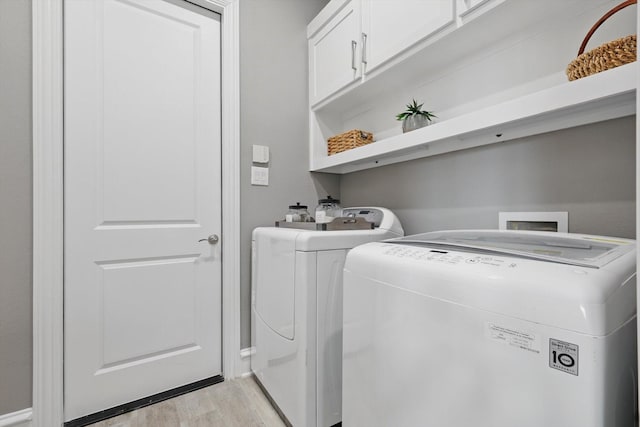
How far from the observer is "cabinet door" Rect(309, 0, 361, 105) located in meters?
1.64

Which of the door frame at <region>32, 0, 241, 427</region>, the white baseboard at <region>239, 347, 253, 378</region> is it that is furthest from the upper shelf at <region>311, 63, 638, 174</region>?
the door frame at <region>32, 0, 241, 427</region>

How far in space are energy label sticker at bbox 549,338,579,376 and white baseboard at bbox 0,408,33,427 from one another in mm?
1927

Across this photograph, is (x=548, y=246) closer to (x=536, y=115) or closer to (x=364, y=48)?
(x=536, y=115)

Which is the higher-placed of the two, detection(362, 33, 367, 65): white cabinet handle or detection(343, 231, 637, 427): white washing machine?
detection(362, 33, 367, 65): white cabinet handle

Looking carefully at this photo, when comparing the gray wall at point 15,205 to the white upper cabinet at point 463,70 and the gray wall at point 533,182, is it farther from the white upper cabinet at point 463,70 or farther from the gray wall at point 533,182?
the gray wall at point 533,182

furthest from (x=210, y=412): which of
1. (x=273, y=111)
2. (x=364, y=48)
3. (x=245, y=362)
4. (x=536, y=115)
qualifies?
(x=364, y=48)

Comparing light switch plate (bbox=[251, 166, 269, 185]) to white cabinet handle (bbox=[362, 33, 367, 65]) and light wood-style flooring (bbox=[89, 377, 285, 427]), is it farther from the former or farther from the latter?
light wood-style flooring (bbox=[89, 377, 285, 427])

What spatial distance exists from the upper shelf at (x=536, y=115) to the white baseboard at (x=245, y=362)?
139cm

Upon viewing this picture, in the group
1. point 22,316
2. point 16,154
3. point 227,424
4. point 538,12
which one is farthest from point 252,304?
point 538,12

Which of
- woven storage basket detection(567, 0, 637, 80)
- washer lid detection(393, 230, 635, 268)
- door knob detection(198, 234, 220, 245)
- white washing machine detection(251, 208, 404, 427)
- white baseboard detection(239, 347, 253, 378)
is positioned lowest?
white baseboard detection(239, 347, 253, 378)

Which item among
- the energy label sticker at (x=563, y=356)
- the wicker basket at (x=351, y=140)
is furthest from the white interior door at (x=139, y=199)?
the energy label sticker at (x=563, y=356)

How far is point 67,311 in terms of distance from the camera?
1.37m

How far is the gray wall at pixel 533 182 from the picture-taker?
980mm

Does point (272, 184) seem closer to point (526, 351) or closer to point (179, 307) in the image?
point (179, 307)
